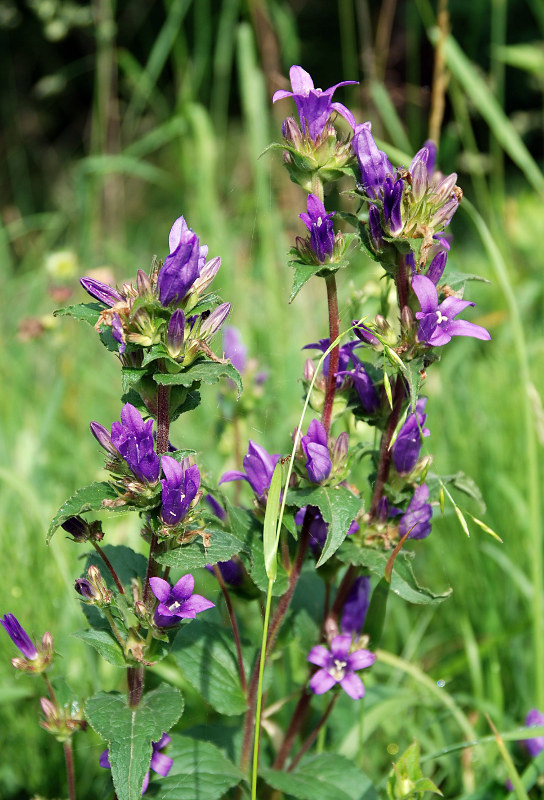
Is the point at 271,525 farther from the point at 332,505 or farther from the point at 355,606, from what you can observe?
the point at 355,606

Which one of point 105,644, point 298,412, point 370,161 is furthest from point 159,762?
point 298,412

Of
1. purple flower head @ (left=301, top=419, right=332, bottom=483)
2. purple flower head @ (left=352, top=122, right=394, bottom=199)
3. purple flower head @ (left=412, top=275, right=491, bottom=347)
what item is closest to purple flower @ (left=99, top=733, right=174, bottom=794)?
purple flower head @ (left=301, top=419, right=332, bottom=483)

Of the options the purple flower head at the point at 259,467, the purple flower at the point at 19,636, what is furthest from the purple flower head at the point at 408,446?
the purple flower at the point at 19,636

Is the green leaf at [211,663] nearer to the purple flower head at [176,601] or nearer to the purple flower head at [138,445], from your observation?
the purple flower head at [176,601]

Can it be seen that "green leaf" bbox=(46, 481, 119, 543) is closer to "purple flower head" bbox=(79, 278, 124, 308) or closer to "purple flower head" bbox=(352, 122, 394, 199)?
"purple flower head" bbox=(79, 278, 124, 308)

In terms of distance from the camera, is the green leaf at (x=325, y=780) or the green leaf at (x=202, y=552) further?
the green leaf at (x=325, y=780)

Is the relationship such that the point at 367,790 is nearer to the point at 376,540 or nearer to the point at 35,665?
the point at 376,540
